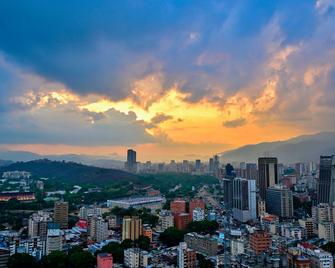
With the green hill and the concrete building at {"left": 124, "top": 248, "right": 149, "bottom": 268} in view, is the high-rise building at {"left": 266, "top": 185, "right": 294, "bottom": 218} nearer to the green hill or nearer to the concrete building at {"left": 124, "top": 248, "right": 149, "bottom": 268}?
the concrete building at {"left": 124, "top": 248, "right": 149, "bottom": 268}

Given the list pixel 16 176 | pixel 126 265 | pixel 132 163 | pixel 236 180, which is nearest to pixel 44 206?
pixel 236 180

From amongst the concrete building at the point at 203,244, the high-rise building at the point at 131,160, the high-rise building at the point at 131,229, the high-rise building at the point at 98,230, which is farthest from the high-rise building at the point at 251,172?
the high-rise building at the point at 131,160

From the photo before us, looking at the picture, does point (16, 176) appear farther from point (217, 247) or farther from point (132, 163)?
point (217, 247)

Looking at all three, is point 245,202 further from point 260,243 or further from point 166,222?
point 260,243

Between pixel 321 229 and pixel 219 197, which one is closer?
pixel 321 229

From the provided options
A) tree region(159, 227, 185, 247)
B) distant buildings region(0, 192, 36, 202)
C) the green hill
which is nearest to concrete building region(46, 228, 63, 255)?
tree region(159, 227, 185, 247)

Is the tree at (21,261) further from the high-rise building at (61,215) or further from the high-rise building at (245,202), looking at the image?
the high-rise building at (245,202)
